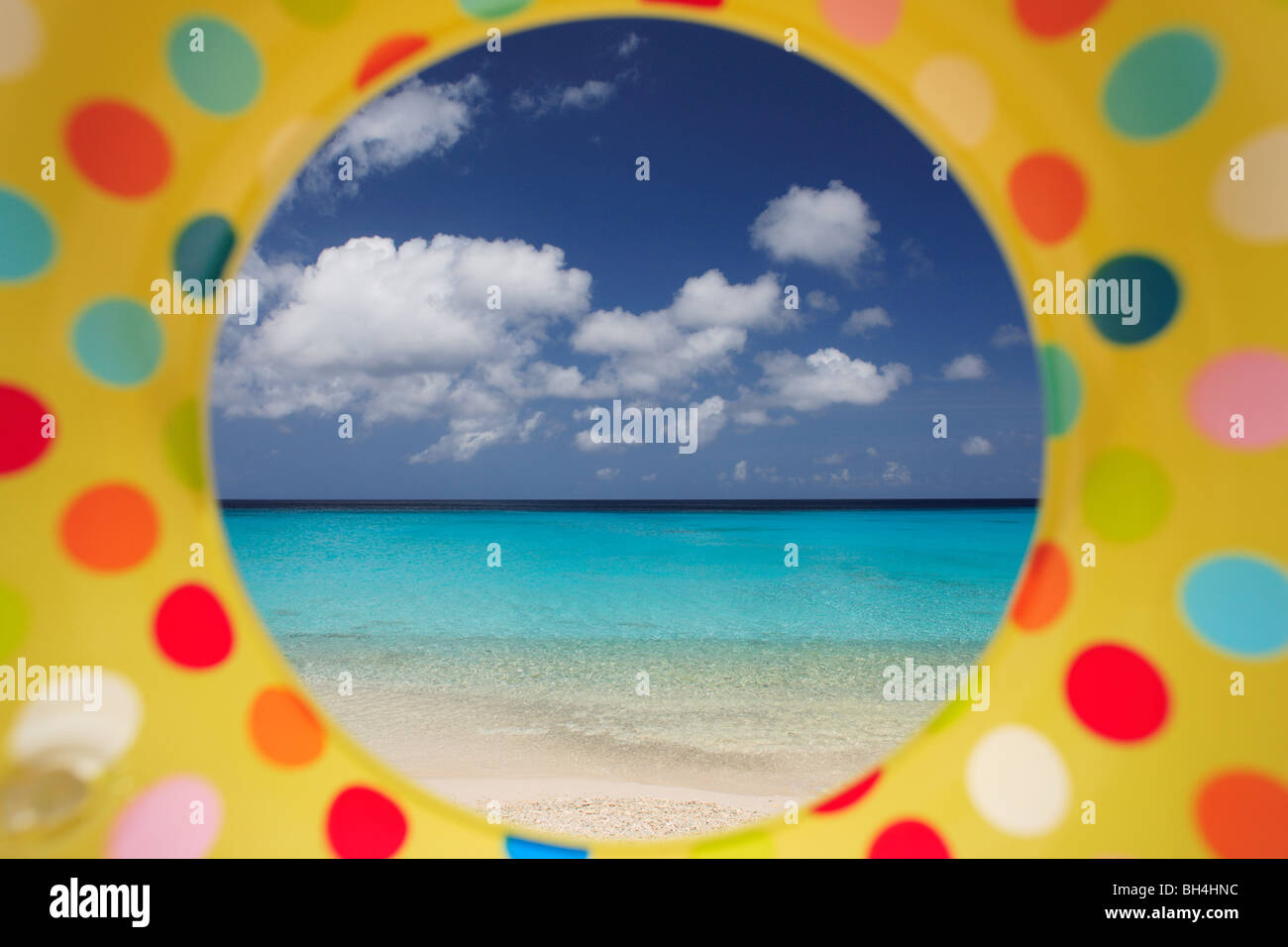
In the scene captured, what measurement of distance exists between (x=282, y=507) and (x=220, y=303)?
2612cm

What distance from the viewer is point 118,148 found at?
1182 mm

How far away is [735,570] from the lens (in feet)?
34.1

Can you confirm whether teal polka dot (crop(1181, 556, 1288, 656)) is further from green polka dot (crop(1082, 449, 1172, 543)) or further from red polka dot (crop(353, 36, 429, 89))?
red polka dot (crop(353, 36, 429, 89))

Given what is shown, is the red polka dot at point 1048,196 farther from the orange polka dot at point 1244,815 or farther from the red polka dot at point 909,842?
the red polka dot at point 909,842

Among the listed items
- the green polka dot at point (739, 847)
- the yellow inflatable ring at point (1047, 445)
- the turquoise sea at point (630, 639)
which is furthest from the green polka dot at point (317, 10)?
the turquoise sea at point (630, 639)

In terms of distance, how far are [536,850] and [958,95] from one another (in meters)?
1.59

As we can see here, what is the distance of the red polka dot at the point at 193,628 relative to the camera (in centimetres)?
123

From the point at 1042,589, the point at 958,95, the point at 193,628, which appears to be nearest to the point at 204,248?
the point at 193,628

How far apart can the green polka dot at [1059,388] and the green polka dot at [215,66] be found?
5.06 ft

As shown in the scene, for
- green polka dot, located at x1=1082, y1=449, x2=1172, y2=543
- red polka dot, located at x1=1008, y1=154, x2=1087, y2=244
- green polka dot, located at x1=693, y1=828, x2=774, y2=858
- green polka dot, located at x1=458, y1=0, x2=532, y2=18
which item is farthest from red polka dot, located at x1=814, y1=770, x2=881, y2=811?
green polka dot, located at x1=458, y1=0, x2=532, y2=18

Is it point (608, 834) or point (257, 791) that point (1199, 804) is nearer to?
point (257, 791)

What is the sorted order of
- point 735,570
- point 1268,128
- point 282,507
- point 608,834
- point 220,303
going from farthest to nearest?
point 282,507 < point 735,570 < point 608,834 < point 220,303 < point 1268,128

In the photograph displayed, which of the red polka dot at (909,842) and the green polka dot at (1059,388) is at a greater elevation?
the green polka dot at (1059,388)
